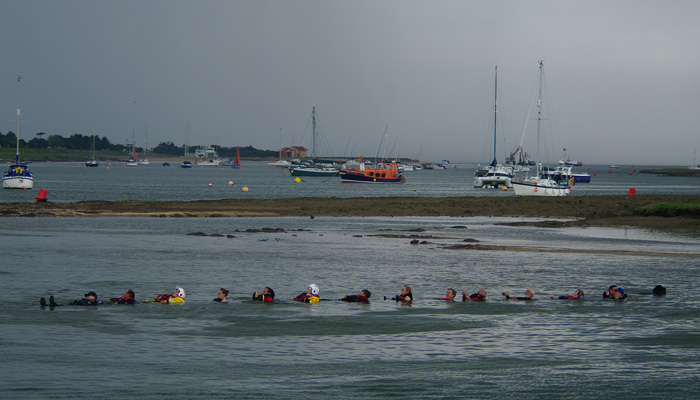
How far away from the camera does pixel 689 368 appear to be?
20016 millimetres

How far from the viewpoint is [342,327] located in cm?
2478

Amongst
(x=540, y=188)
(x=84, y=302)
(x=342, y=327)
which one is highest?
(x=540, y=188)

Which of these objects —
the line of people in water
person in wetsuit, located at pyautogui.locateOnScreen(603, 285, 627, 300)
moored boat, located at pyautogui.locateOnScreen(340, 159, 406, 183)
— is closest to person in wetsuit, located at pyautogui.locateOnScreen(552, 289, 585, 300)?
the line of people in water

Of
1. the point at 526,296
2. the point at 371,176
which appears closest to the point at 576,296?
the point at 526,296

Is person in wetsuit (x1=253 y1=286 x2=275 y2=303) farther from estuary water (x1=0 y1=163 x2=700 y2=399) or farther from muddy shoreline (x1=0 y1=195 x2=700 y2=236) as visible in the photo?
muddy shoreline (x1=0 y1=195 x2=700 y2=236)

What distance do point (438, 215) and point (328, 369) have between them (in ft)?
184

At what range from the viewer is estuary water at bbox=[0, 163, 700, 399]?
18.4 m

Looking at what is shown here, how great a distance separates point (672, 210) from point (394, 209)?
26651 mm

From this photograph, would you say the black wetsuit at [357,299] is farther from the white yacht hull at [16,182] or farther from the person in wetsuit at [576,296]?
the white yacht hull at [16,182]

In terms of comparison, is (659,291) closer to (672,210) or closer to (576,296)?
(576,296)

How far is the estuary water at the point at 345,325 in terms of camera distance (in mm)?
18438

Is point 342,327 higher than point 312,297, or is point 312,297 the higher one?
point 312,297

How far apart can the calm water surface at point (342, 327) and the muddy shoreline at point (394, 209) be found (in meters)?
17.6

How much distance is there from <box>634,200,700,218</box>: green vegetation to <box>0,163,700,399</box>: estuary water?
1565 cm
